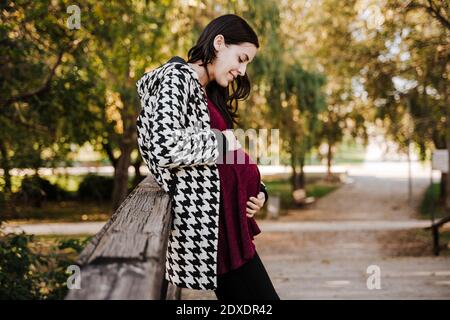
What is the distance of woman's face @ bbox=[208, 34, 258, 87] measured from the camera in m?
2.30

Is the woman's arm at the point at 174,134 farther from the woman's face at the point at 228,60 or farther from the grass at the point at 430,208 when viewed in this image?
the grass at the point at 430,208

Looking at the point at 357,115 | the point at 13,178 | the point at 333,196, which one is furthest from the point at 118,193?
the point at 333,196

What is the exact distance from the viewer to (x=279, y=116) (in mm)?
17297

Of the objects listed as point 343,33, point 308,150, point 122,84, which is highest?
point 343,33

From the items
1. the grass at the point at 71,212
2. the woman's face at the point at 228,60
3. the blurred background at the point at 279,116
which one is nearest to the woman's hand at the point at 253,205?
the woman's face at the point at 228,60

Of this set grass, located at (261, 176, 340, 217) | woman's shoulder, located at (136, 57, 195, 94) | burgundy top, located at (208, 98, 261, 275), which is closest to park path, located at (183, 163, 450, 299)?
grass, located at (261, 176, 340, 217)

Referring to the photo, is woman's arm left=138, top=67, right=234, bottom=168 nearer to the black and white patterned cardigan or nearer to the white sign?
the black and white patterned cardigan

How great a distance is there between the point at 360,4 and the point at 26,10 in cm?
667

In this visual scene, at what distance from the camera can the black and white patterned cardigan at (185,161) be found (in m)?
2.01

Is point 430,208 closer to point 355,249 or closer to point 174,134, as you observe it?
point 355,249

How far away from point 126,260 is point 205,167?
815mm

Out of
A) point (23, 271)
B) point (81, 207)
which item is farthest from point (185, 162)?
point (81, 207)
